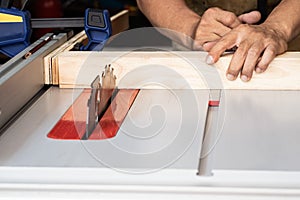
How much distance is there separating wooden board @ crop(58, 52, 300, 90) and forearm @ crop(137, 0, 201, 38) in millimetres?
255

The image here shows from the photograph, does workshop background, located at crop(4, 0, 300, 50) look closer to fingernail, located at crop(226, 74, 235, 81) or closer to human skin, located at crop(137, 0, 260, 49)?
human skin, located at crop(137, 0, 260, 49)

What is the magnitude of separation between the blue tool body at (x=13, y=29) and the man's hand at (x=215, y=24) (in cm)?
38

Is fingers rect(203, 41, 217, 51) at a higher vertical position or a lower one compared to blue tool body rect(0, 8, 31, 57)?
lower

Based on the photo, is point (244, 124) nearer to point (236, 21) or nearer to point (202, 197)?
point (202, 197)

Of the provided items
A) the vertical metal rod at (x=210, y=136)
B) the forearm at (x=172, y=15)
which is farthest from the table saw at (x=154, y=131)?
the forearm at (x=172, y=15)

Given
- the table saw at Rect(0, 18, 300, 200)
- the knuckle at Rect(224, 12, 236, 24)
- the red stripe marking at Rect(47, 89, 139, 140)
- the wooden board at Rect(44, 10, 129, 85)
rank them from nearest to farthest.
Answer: the table saw at Rect(0, 18, 300, 200), the red stripe marking at Rect(47, 89, 139, 140), the wooden board at Rect(44, 10, 129, 85), the knuckle at Rect(224, 12, 236, 24)

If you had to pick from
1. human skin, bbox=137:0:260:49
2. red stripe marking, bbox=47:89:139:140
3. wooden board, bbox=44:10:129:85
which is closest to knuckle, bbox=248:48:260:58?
human skin, bbox=137:0:260:49

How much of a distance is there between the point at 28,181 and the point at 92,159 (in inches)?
3.6

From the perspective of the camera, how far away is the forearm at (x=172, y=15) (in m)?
1.32

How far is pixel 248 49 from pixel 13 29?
1.58 feet

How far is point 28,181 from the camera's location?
659 mm

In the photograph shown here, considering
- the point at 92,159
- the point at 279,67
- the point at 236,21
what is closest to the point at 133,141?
the point at 92,159

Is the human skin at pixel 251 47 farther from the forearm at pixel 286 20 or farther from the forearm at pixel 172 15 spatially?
the forearm at pixel 172 15

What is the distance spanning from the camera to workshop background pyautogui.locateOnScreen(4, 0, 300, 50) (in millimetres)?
1592
